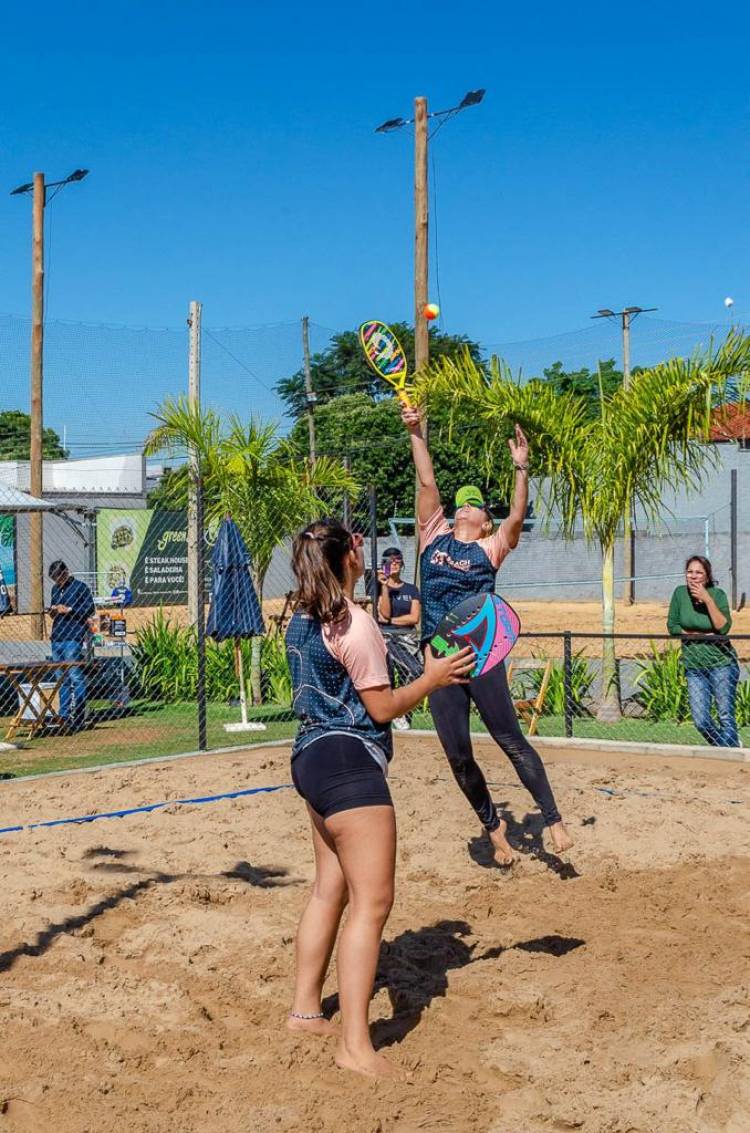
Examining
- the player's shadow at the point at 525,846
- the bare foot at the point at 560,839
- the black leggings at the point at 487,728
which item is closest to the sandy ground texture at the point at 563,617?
the player's shadow at the point at 525,846

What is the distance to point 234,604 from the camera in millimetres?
11859

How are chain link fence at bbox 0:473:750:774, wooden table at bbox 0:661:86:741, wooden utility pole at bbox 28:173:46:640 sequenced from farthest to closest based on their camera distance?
wooden utility pole at bbox 28:173:46:640
wooden table at bbox 0:661:86:741
chain link fence at bbox 0:473:750:774

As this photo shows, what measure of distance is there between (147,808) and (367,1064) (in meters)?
4.07

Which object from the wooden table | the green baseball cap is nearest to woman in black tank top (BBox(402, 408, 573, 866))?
the green baseball cap

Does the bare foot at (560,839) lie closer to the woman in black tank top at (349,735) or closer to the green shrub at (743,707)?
the woman in black tank top at (349,735)

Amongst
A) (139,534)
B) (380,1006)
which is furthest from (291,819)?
(139,534)

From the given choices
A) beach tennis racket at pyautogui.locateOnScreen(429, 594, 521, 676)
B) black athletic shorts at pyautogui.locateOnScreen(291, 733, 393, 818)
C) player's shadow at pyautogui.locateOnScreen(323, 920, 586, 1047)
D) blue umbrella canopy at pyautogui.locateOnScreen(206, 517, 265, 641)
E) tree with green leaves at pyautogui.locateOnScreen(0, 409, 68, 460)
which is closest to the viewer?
black athletic shorts at pyautogui.locateOnScreen(291, 733, 393, 818)

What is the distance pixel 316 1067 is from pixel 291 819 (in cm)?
350

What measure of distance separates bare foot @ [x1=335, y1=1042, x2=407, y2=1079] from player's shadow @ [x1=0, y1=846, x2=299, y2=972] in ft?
5.80

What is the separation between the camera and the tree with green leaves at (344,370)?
2153 inches

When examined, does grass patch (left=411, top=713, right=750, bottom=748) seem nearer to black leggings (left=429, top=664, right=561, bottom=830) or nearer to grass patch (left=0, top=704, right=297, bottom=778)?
grass patch (left=0, top=704, right=297, bottom=778)

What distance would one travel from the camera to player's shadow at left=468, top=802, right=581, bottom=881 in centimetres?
654

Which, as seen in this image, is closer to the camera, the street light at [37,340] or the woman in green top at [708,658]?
the woman in green top at [708,658]

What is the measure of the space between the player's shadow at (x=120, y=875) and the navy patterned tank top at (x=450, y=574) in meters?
1.50
